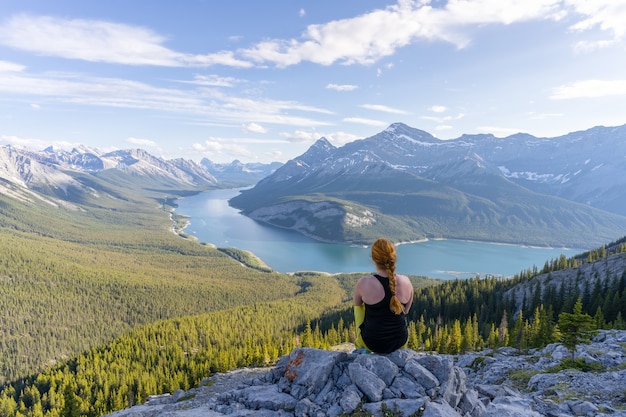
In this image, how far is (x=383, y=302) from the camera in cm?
1211

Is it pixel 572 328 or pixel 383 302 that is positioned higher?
pixel 383 302

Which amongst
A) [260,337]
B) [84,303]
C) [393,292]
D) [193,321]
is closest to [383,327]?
[393,292]

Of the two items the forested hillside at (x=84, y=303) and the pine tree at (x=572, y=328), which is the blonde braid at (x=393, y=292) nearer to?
the pine tree at (x=572, y=328)

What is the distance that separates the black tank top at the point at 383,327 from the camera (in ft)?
40.0

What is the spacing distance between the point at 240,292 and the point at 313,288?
128ft

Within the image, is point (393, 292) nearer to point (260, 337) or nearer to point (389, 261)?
point (389, 261)

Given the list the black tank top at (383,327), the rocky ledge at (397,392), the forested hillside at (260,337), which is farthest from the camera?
the forested hillside at (260,337)

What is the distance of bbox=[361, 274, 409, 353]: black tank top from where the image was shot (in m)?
12.2

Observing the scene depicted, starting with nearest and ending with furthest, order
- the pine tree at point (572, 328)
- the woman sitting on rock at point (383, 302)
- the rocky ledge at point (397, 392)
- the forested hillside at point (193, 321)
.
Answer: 1. the woman sitting on rock at point (383, 302)
2. the rocky ledge at point (397, 392)
3. the pine tree at point (572, 328)
4. the forested hillside at point (193, 321)

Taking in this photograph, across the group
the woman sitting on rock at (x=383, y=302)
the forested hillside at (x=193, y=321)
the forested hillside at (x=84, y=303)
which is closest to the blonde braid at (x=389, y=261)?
the woman sitting on rock at (x=383, y=302)

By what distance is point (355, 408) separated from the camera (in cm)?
1225

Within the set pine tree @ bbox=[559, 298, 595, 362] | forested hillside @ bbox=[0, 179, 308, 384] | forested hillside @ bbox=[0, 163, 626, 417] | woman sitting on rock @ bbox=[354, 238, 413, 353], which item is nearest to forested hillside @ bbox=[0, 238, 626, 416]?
forested hillside @ bbox=[0, 163, 626, 417]

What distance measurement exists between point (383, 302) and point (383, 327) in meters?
1.61

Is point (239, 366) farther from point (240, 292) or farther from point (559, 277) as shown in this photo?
point (240, 292)
